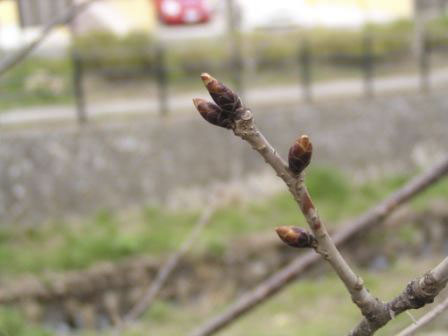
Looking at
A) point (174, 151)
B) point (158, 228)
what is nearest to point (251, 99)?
point (174, 151)

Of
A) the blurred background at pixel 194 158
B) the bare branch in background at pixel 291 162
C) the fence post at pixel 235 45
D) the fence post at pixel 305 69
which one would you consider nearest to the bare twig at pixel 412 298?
the bare branch in background at pixel 291 162

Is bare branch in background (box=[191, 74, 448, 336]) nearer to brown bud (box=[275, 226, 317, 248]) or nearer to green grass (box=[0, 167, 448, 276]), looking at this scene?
brown bud (box=[275, 226, 317, 248])

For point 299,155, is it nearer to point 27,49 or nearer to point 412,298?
point 412,298

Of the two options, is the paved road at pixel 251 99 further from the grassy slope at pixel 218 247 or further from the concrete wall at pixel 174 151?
the grassy slope at pixel 218 247

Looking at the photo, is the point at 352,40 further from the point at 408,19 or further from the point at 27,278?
the point at 27,278

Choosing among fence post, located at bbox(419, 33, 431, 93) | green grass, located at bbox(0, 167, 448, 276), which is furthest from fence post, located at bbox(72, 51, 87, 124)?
fence post, located at bbox(419, 33, 431, 93)

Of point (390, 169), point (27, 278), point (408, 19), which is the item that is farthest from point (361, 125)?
point (27, 278)
